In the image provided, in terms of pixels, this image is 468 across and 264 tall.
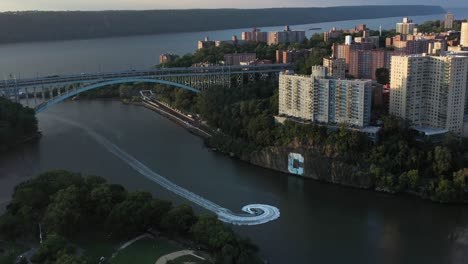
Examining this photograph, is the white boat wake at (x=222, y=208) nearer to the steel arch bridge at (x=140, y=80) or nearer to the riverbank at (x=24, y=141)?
the riverbank at (x=24, y=141)

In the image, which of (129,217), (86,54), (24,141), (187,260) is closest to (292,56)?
(24,141)

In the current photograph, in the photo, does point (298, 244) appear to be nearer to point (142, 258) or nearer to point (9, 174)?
point (142, 258)

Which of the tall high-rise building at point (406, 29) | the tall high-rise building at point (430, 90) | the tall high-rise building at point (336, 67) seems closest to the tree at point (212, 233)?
the tall high-rise building at point (430, 90)

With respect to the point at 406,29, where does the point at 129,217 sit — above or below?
below

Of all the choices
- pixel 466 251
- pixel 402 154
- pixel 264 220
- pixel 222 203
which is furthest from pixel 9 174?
pixel 466 251

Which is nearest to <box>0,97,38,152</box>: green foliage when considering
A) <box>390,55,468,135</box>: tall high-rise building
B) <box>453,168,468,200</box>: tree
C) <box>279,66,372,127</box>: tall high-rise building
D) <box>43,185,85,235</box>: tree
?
<box>43,185,85,235</box>: tree

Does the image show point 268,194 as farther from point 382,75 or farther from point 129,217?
point 382,75

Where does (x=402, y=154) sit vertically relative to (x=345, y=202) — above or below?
above
